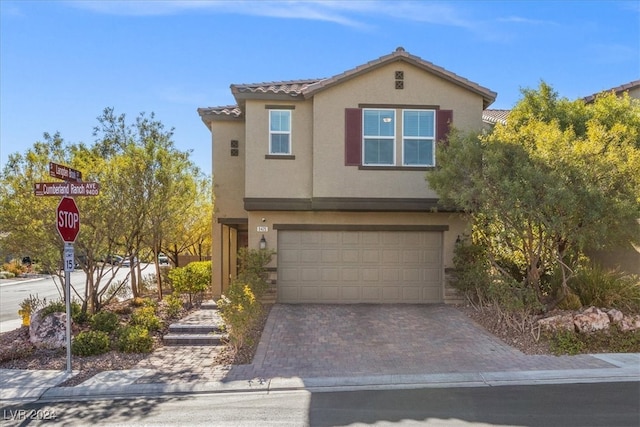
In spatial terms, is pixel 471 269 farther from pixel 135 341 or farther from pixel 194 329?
pixel 135 341

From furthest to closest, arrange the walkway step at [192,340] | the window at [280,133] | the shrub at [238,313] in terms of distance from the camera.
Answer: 1. the window at [280,133]
2. the walkway step at [192,340]
3. the shrub at [238,313]

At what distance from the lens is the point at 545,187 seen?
866 cm

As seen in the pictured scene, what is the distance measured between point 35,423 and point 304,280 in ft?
26.3

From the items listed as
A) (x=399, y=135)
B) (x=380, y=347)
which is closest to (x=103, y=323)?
(x=380, y=347)

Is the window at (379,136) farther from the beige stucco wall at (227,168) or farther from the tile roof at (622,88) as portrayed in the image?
the tile roof at (622,88)

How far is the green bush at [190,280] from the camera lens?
513 inches

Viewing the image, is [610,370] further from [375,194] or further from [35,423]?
[35,423]

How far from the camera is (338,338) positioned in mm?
9508

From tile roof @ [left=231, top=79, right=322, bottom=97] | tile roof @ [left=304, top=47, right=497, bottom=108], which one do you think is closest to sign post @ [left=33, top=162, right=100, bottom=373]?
tile roof @ [left=231, top=79, right=322, bottom=97]

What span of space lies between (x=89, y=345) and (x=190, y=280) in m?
4.83

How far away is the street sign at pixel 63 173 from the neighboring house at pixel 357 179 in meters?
5.36

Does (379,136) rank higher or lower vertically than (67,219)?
higher

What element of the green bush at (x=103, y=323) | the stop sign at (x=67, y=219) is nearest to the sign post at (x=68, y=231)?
the stop sign at (x=67, y=219)

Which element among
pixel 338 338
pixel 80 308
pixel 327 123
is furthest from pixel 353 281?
pixel 80 308
